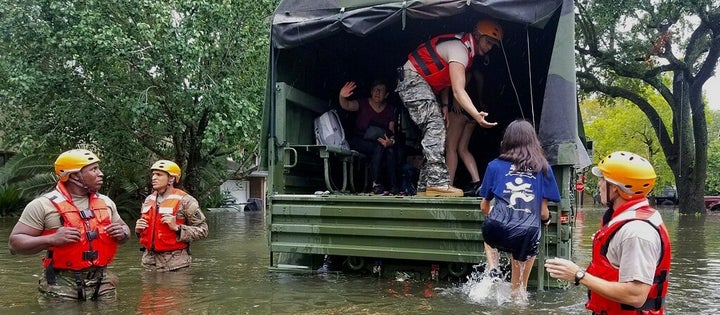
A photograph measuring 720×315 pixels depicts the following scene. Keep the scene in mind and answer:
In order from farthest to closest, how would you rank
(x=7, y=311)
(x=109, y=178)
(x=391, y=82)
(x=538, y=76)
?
(x=109, y=178), (x=391, y=82), (x=538, y=76), (x=7, y=311)

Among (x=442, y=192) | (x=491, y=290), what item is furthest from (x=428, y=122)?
(x=491, y=290)

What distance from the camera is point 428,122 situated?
22.0ft

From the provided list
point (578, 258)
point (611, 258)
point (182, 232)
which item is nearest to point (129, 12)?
point (182, 232)

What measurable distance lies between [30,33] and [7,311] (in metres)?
8.42

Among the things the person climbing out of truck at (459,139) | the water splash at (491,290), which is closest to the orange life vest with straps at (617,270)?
the water splash at (491,290)

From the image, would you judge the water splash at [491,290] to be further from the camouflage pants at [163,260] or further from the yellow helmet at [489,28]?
the camouflage pants at [163,260]

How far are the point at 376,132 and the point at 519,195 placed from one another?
2.85 m

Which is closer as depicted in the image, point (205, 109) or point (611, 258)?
point (611, 258)

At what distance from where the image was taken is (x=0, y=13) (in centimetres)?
1193

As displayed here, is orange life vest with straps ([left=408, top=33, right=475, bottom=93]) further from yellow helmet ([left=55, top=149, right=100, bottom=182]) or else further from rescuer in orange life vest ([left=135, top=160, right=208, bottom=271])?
yellow helmet ([left=55, top=149, right=100, bottom=182])

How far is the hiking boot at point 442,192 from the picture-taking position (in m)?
6.37

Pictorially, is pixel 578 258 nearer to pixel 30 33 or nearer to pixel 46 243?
pixel 46 243

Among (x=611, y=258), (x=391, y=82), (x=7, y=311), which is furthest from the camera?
(x=391, y=82)

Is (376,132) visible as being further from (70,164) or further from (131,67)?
(131,67)
